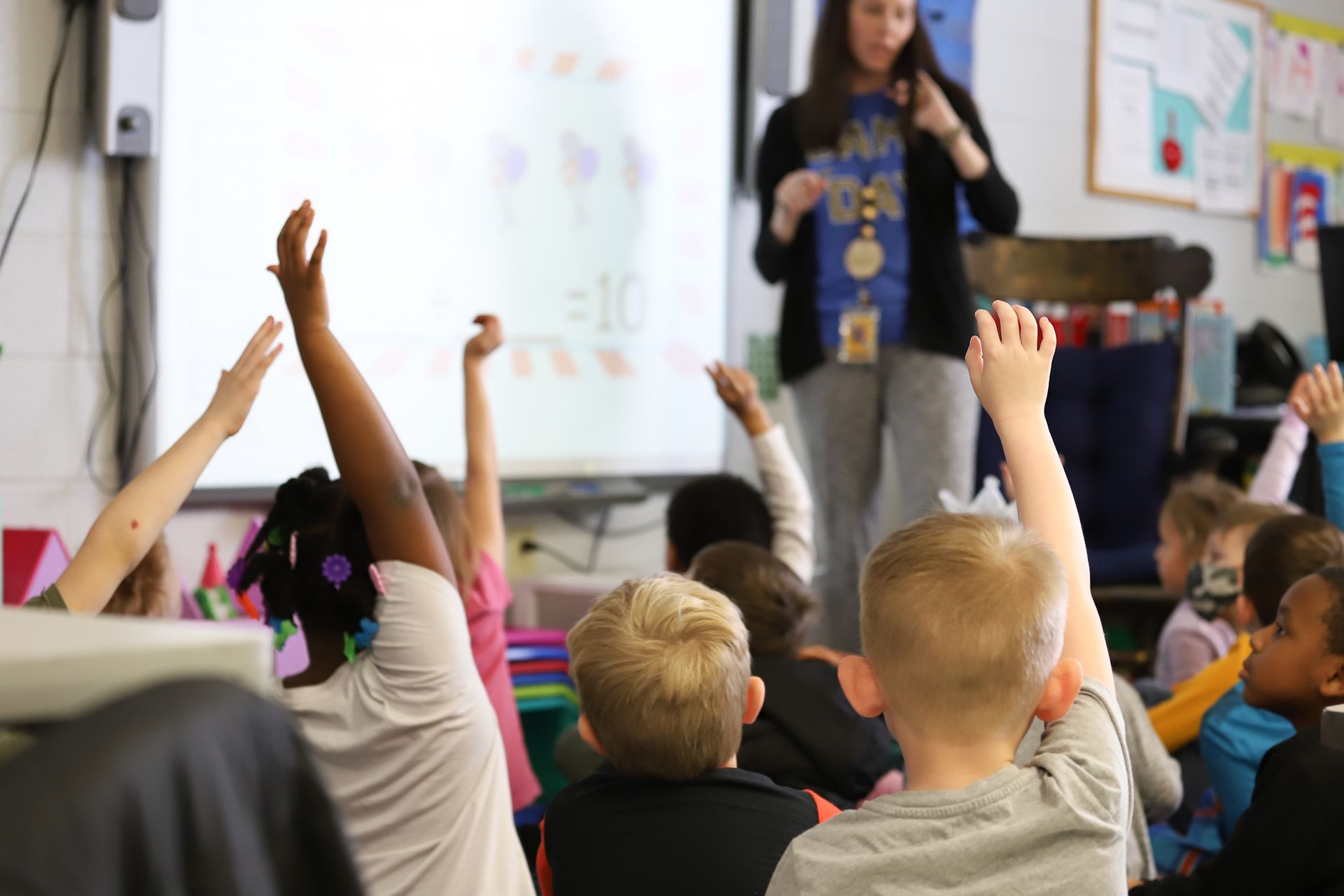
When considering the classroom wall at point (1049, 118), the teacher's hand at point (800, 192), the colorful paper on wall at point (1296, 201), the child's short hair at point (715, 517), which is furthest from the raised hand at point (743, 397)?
the colorful paper on wall at point (1296, 201)

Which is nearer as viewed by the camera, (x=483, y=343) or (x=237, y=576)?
(x=237, y=576)

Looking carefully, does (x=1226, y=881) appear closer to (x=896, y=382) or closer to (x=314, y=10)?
(x=896, y=382)

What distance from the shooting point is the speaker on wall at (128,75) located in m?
2.42

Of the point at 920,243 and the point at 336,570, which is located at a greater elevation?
the point at 920,243

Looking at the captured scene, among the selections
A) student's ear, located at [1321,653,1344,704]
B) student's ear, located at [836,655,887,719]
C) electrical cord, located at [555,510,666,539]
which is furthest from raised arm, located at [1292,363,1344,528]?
electrical cord, located at [555,510,666,539]

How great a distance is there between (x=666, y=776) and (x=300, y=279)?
60 cm

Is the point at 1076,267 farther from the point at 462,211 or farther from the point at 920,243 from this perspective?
the point at 462,211

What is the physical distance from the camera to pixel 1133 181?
4.36m

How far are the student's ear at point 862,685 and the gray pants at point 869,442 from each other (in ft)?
5.72

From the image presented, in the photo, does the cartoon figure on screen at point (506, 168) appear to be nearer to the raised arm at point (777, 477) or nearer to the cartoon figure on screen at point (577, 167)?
the cartoon figure on screen at point (577, 167)

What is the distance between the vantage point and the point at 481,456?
6.56 feet

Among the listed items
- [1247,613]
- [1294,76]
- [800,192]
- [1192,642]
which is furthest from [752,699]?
[1294,76]

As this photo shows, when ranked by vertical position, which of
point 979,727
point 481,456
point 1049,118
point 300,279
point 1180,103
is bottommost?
point 979,727

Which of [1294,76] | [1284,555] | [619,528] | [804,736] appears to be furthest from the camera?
[1294,76]
